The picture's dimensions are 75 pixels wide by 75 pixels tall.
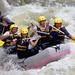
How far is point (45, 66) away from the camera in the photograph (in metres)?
3.87

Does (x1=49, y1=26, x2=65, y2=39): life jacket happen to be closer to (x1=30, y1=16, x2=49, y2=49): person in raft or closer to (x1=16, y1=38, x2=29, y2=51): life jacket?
(x1=30, y1=16, x2=49, y2=49): person in raft

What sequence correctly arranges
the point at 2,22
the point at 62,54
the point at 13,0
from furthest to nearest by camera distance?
the point at 13,0, the point at 2,22, the point at 62,54

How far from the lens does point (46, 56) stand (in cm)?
383

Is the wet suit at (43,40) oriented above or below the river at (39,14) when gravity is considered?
above

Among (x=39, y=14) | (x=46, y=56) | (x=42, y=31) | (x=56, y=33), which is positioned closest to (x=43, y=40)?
(x=42, y=31)

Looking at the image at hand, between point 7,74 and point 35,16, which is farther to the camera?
point 35,16

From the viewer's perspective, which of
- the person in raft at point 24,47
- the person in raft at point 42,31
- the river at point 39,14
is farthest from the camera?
the person in raft at point 42,31

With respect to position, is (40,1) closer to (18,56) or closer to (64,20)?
(64,20)

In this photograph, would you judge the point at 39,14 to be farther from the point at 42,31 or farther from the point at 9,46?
the point at 9,46

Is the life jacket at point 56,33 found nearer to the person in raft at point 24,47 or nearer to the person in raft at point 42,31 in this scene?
the person in raft at point 42,31

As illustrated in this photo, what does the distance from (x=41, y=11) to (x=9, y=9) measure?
1.91 m

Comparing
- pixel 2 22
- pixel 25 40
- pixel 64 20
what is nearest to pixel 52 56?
pixel 25 40

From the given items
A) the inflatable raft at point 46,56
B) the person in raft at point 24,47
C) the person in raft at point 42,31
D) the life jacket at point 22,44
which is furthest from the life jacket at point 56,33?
the life jacket at point 22,44

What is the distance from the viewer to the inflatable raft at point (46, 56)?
3852mm
